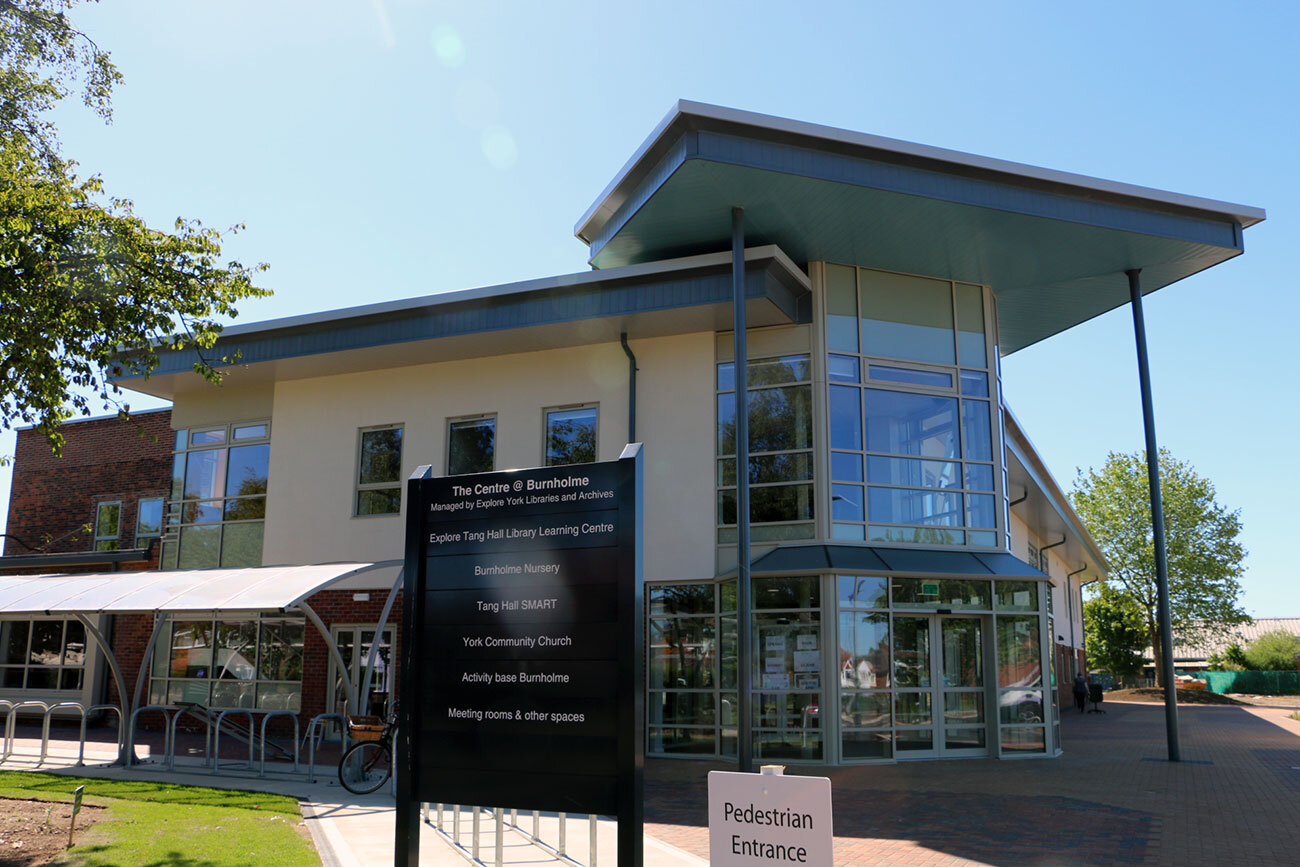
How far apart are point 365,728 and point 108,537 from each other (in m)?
14.4

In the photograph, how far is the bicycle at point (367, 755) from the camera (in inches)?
457

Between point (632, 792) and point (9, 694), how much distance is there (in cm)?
2151

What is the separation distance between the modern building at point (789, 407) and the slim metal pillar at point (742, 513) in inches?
12.7

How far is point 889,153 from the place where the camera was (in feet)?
45.6

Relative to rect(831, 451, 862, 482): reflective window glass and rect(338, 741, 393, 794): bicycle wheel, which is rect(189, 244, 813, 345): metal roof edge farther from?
rect(338, 741, 393, 794): bicycle wheel

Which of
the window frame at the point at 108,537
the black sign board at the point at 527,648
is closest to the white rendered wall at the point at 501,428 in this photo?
the window frame at the point at 108,537

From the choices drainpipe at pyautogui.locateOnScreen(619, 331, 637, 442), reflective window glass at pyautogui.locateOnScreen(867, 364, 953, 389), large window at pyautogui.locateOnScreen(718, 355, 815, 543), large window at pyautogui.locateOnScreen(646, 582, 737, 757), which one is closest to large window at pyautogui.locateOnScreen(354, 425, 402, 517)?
drainpipe at pyautogui.locateOnScreen(619, 331, 637, 442)

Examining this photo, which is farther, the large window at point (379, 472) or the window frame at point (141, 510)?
the window frame at point (141, 510)

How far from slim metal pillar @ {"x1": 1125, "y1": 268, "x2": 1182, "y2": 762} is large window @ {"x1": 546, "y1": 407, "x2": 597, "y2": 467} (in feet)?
29.1

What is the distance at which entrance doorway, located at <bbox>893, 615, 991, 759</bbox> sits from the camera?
15195 mm

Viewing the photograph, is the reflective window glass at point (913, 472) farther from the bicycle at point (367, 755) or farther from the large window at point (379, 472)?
the large window at point (379, 472)

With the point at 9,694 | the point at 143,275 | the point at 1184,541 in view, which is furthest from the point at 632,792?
the point at 1184,541

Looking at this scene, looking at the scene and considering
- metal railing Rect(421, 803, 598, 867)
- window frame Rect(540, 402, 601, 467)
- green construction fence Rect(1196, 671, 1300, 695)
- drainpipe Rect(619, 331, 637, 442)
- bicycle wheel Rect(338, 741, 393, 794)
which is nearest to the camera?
metal railing Rect(421, 803, 598, 867)

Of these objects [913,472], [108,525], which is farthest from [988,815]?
[108,525]
